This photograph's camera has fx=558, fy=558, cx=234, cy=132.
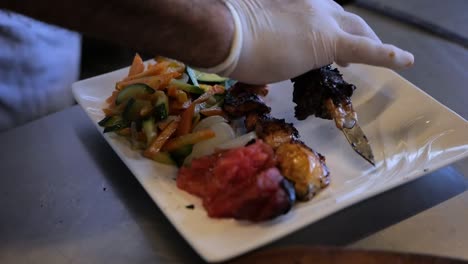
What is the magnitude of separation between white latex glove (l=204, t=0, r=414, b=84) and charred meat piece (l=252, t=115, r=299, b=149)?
0.28ft

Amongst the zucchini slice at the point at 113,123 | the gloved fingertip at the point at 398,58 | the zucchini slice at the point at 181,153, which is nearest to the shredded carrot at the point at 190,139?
the zucchini slice at the point at 181,153

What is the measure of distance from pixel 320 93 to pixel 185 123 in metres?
0.28

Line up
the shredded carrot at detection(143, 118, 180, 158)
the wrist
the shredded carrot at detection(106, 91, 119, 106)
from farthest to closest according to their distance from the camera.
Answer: the shredded carrot at detection(106, 91, 119, 106), the shredded carrot at detection(143, 118, 180, 158), the wrist

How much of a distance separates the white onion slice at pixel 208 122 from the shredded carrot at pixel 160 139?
0.04 m

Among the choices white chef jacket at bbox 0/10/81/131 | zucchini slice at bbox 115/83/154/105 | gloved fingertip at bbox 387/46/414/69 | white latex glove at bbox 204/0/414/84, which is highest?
white latex glove at bbox 204/0/414/84

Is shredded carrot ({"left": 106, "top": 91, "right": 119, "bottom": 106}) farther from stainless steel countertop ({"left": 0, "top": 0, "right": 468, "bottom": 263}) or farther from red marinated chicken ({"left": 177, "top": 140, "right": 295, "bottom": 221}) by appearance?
red marinated chicken ({"left": 177, "top": 140, "right": 295, "bottom": 221})

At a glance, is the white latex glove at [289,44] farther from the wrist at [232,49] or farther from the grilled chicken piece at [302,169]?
the grilled chicken piece at [302,169]

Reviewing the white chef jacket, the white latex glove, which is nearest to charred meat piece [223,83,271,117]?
the white latex glove

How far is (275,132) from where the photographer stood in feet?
3.49

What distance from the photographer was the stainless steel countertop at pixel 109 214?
3.12 ft

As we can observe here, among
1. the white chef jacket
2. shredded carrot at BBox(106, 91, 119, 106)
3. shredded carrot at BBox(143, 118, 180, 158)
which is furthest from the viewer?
the white chef jacket

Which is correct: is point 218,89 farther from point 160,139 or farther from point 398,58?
point 398,58

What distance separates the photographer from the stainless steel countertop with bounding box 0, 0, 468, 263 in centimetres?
95

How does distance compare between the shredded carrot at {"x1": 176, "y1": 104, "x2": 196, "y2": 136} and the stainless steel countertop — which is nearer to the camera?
the stainless steel countertop
